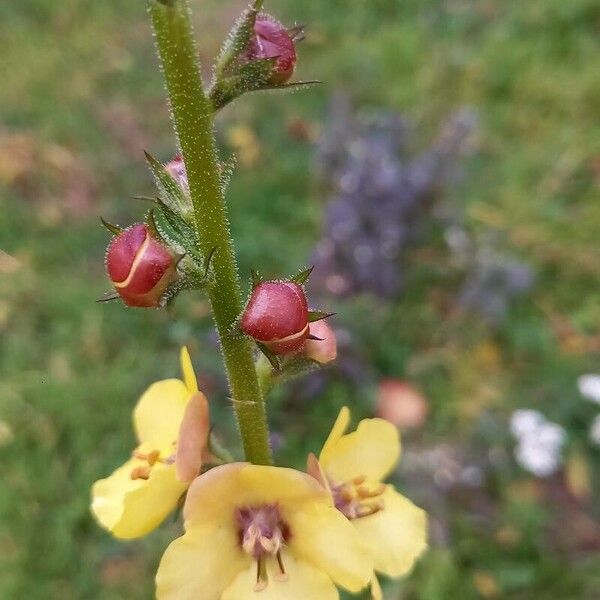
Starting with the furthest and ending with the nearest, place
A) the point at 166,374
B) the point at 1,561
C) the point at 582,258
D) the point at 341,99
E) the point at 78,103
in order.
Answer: the point at 78,103, the point at 341,99, the point at 582,258, the point at 166,374, the point at 1,561

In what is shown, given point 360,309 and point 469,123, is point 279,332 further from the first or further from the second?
point 469,123

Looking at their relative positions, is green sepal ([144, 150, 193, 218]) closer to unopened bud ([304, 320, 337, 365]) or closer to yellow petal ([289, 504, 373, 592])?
unopened bud ([304, 320, 337, 365])

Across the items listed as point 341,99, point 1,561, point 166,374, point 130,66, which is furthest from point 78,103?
point 1,561

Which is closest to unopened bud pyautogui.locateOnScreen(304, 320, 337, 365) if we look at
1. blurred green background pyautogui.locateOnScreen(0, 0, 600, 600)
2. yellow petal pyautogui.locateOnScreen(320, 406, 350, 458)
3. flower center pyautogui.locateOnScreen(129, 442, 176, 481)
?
yellow petal pyautogui.locateOnScreen(320, 406, 350, 458)

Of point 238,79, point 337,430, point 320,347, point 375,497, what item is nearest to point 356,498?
point 375,497

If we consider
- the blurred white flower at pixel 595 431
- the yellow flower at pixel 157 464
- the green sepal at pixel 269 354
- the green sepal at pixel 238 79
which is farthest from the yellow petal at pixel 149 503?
the blurred white flower at pixel 595 431

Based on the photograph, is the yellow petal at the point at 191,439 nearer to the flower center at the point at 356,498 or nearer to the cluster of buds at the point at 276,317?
the cluster of buds at the point at 276,317

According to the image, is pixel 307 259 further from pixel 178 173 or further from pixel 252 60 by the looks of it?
pixel 252 60
